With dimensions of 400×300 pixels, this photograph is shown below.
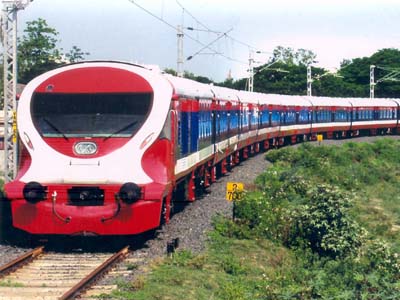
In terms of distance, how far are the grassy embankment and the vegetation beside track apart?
0.01 metres

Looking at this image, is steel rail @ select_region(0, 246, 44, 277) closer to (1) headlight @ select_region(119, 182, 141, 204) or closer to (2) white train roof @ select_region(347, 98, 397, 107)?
(1) headlight @ select_region(119, 182, 141, 204)

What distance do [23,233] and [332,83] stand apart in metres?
78.1

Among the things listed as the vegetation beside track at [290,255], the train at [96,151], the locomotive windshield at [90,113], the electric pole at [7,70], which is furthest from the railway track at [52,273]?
the electric pole at [7,70]

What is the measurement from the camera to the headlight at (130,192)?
13078 millimetres

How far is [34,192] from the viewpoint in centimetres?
1313

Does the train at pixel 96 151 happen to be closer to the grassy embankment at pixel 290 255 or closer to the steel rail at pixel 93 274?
the steel rail at pixel 93 274

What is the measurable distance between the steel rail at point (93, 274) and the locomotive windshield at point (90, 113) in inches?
71.7

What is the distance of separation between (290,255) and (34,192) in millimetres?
4349

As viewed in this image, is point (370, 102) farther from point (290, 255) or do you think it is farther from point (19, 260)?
point (19, 260)

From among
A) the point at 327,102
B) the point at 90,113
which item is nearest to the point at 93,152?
the point at 90,113

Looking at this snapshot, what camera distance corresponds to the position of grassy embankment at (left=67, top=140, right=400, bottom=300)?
10969 mm

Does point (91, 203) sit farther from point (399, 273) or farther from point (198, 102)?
point (198, 102)

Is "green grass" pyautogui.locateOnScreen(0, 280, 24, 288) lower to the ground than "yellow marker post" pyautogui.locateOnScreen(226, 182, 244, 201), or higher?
lower

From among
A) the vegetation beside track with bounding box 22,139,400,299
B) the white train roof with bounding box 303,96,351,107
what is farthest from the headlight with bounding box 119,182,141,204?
the white train roof with bounding box 303,96,351,107
